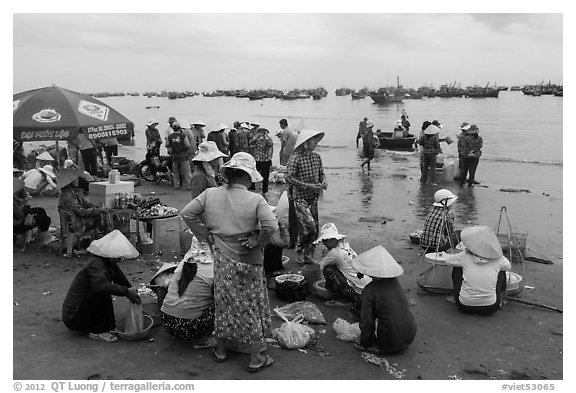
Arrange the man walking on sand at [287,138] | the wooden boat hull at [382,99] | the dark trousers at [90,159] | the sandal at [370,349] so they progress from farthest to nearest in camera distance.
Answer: the wooden boat hull at [382,99] → the dark trousers at [90,159] → the man walking on sand at [287,138] → the sandal at [370,349]

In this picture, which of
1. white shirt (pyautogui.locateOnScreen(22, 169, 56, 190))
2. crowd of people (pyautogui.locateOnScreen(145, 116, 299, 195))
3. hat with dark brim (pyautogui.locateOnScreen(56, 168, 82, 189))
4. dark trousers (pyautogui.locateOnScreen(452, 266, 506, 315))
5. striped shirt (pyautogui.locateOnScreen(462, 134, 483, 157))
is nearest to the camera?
dark trousers (pyautogui.locateOnScreen(452, 266, 506, 315))

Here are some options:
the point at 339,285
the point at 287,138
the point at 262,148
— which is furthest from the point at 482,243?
the point at 287,138

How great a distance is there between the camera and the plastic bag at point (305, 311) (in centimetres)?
542

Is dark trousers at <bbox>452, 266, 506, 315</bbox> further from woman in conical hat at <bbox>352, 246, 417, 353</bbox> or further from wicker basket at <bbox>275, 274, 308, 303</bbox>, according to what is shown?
wicker basket at <bbox>275, 274, 308, 303</bbox>

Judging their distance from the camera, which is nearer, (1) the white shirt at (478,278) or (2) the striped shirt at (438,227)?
(1) the white shirt at (478,278)

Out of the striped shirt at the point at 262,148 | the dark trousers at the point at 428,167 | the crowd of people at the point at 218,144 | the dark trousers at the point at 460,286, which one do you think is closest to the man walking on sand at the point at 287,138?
the crowd of people at the point at 218,144

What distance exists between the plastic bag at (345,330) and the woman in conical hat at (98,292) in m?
1.95

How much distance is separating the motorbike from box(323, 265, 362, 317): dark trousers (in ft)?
28.3

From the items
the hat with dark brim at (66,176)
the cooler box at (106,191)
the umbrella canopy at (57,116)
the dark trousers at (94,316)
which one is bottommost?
the dark trousers at (94,316)

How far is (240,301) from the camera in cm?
433

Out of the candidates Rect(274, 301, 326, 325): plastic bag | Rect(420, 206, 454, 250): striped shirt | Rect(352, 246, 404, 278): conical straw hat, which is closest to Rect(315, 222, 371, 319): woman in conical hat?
Rect(274, 301, 326, 325): plastic bag

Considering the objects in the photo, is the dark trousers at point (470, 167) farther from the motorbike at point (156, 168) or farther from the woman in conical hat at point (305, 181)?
the woman in conical hat at point (305, 181)

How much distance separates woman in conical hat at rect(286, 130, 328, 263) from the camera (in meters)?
7.07
